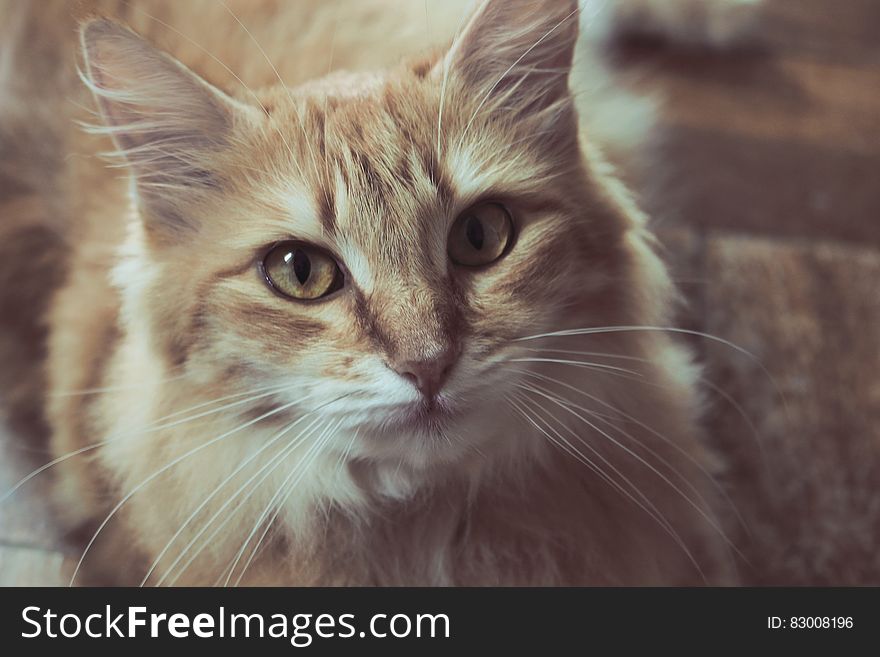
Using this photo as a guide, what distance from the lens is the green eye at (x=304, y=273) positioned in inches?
28.0

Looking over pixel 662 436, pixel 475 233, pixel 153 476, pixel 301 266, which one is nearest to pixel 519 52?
A: pixel 475 233

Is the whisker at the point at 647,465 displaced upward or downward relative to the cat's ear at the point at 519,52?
downward

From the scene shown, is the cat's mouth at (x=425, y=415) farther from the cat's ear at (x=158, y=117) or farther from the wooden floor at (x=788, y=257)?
the wooden floor at (x=788, y=257)

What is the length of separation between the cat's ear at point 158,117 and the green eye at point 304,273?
0.32 feet

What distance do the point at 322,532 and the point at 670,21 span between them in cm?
84

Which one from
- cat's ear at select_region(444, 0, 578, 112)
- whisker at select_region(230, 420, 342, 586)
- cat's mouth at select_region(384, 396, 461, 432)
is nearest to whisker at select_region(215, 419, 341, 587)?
whisker at select_region(230, 420, 342, 586)

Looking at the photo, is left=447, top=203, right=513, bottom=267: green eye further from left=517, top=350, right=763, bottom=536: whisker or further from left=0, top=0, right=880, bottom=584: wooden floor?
left=0, top=0, right=880, bottom=584: wooden floor

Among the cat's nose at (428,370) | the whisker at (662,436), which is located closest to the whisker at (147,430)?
the cat's nose at (428,370)

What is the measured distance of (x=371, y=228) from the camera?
0.70 m

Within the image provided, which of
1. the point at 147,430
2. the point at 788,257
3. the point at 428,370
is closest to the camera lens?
the point at 428,370

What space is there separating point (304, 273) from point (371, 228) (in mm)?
72

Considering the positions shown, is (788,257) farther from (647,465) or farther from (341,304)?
(341,304)
